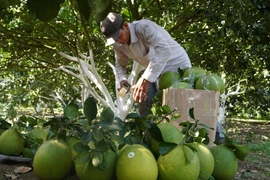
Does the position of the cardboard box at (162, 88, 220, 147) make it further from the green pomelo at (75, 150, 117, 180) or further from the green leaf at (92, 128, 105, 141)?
the green leaf at (92, 128, 105, 141)

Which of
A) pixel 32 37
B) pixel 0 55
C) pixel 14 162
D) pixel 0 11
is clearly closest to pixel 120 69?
pixel 14 162

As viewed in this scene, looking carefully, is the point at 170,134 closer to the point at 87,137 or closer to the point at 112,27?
the point at 87,137

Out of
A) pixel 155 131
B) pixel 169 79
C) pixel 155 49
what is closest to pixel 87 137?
pixel 155 131

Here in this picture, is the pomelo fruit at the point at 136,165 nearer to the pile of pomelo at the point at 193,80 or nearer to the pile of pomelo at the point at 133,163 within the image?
the pile of pomelo at the point at 133,163

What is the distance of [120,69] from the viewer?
3973 millimetres

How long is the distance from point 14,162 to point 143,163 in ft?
2.77

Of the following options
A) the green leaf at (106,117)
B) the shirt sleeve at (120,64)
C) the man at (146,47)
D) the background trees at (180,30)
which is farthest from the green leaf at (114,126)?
the background trees at (180,30)

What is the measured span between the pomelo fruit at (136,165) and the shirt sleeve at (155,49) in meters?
1.59

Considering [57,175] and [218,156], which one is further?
[218,156]

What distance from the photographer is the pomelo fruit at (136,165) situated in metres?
1.38

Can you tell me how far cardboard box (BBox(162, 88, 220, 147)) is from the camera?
2535 mm

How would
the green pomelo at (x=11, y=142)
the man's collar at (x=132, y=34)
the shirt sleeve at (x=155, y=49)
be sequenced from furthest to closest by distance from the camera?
1. the man's collar at (x=132, y=34)
2. the shirt sleeve at (x=155, y=49)
3. the green pomelo at (x=11, y=142)

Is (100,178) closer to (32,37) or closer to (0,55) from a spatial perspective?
(32,37)

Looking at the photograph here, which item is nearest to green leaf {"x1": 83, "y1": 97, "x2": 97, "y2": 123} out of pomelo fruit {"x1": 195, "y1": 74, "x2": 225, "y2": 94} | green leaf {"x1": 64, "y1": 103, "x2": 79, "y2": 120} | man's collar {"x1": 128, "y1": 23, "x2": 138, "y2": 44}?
green leaf {"x1": 64, "y1": 103, "x2": 79, "y2": 120}
